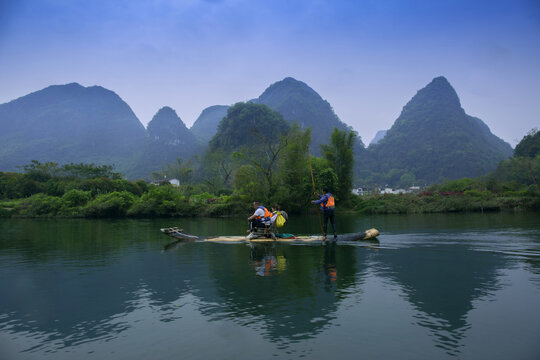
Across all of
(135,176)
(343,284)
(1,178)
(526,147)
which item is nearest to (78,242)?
(343,284)

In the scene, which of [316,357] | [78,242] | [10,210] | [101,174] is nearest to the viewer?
[316,357]

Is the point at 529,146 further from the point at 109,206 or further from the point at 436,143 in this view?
the point at 109,206

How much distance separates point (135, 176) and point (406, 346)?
150m

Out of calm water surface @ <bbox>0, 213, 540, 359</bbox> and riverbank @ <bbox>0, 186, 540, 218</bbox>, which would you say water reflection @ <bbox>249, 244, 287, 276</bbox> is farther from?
riverbank @ <bbox>0, 186, 540, 218</bbox>

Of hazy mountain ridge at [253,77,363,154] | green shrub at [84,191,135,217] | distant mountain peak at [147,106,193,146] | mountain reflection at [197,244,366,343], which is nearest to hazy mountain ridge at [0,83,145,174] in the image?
distant mountain peak at [147,106,193,146]

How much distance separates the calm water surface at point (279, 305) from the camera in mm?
4828

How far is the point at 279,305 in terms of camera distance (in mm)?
6430

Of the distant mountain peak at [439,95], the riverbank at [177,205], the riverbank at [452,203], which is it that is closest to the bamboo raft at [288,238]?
the riverbank at [177,205]

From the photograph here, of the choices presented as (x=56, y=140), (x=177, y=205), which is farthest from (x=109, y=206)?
(x=56, y=140)

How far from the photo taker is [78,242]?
54.8 ft

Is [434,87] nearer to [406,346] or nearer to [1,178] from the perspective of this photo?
[1,178]

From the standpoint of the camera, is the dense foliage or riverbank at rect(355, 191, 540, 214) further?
the dense foliage

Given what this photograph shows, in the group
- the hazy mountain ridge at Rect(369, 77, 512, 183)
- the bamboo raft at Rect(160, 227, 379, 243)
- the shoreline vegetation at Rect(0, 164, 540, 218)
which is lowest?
the bamboo raft at Rect(160, 227, 379, 243)

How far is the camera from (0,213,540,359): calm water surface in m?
4.83
